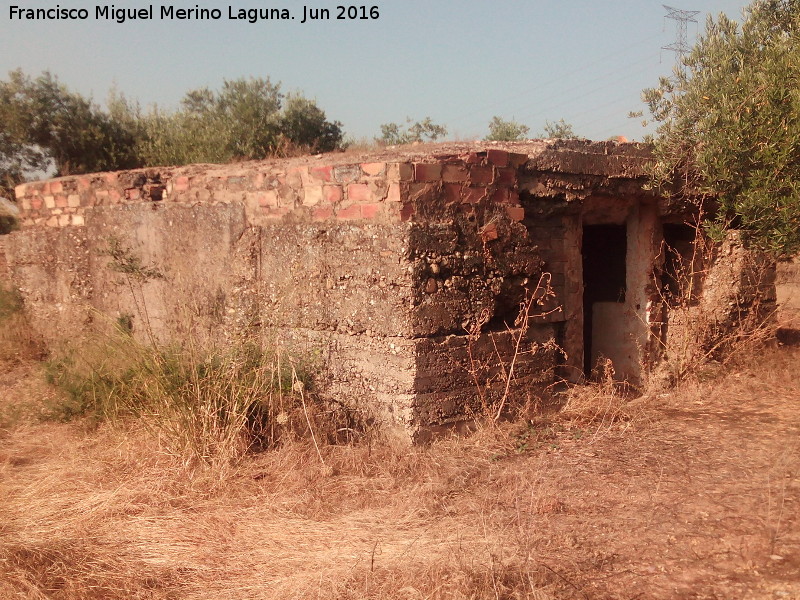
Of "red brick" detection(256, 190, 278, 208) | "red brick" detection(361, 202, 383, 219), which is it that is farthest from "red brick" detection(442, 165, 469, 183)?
"red brick" detection(256, 190, 278, 208)

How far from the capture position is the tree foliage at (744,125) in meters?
5.33

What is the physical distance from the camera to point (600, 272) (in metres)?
7.02

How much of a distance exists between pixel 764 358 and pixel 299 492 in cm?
447

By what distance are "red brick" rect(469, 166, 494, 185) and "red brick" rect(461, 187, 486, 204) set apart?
0.05 meters

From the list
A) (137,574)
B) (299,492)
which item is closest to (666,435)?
(299,492)

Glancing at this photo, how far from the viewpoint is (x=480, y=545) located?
320 cm

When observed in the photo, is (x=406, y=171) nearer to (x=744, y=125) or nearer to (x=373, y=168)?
(x=373, y=168)

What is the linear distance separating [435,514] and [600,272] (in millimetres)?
3997

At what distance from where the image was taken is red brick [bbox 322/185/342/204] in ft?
16.2

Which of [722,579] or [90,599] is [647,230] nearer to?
[722,579]

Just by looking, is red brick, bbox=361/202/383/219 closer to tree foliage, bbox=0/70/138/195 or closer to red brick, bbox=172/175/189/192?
red brick, bbox=172/175/189/192

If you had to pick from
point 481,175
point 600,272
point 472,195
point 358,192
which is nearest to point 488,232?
point 472,195

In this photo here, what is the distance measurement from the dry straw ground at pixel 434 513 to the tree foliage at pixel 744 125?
5.10ft

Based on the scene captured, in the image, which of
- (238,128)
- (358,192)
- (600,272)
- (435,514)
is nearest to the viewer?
(435,514)
